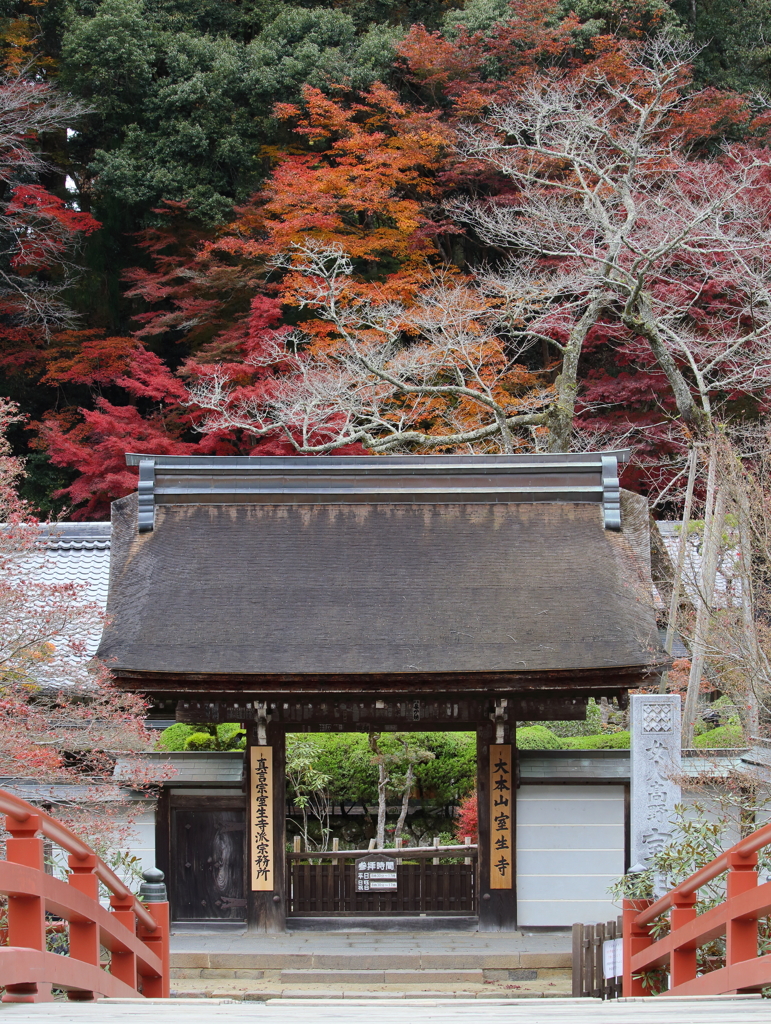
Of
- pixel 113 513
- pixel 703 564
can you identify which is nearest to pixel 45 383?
pixel 113 513

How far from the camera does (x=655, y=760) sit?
8695mm

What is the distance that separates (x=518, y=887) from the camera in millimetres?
10078

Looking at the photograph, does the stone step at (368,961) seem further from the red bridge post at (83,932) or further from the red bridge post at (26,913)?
the red bridge post at (26,913)

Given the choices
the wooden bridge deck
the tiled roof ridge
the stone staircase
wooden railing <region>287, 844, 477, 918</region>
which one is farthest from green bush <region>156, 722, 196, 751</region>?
the wooden bridge deck

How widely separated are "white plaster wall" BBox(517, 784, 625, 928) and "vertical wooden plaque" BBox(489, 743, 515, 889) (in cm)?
12

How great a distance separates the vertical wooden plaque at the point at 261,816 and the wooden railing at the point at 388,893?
357 millimetres

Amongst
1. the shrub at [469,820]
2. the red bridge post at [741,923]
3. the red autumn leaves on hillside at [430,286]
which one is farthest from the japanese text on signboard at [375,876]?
the red autumn leaves on hillside at [430,286]

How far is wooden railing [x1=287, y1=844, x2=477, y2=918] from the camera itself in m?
10.2

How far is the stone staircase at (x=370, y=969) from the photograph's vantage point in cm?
912

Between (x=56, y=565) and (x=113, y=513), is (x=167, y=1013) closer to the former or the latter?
(x=113, y=513)

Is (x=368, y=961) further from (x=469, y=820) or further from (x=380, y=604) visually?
(x=380, y=604)

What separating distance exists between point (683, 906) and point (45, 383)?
819 inches

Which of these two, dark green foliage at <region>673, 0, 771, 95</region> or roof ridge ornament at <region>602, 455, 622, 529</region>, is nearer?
roof ridge ornament at <region>602, 455, 622, 529</region>

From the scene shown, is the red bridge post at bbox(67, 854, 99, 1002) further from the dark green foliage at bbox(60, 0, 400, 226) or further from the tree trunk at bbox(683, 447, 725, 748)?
the dark green foliage at bbox(60, 0, 400, 226)
